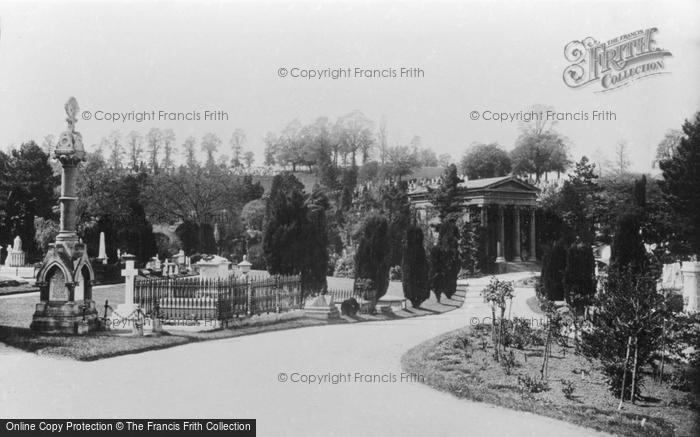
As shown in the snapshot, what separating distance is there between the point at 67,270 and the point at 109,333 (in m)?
1.46

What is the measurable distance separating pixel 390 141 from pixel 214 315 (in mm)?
5535

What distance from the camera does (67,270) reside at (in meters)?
10.6

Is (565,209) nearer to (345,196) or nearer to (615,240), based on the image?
(615,240)

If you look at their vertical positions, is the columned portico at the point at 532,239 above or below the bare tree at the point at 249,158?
below

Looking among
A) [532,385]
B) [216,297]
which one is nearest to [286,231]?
[216,297]

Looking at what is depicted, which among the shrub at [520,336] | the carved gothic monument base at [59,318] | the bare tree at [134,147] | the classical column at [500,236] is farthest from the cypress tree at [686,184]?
the carved gothic monument base at [59,318]

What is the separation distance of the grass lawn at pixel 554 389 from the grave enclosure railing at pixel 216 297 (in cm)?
409

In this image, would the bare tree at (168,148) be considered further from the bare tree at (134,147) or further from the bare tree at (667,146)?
the bare tree at (667,146)

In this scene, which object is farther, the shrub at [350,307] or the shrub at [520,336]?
the shrub at [350,307]

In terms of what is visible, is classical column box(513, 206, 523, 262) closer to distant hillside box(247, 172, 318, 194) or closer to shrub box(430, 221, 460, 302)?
shrub box(430, 221, 460, 302)

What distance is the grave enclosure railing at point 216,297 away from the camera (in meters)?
12.3

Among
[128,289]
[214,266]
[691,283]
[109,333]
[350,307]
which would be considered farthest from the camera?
[214,266]

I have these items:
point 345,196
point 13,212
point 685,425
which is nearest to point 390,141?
point 345,196

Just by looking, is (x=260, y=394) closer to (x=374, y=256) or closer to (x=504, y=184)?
(x=374, y=256)
